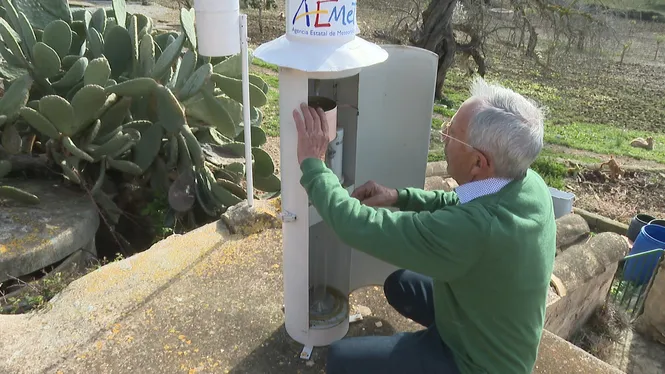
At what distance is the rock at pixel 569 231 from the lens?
4.75 metres

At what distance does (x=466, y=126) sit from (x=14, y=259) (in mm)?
2737

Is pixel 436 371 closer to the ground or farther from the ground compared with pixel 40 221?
farther from the ground

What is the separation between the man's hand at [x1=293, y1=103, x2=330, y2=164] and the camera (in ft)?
6.69

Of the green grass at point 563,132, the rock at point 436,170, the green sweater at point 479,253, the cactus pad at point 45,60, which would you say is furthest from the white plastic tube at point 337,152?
the green grass at point 563,132

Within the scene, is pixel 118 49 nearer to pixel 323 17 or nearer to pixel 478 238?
pixel 323 17

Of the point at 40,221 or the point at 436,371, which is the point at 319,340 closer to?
the point at 436,371

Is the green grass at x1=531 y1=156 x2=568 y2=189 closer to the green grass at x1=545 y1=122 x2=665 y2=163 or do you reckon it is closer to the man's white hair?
the green grass at x1=545 y1=122 x2=665 y2=163

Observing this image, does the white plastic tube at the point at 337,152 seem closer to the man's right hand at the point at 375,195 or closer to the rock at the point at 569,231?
the man's right hand at the point at 375,195

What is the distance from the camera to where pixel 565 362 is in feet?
8.31

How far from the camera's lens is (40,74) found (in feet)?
12.6

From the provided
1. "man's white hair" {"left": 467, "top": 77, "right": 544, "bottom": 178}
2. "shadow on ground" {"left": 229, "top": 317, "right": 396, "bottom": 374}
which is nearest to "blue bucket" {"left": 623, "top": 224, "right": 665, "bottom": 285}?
"shadow on ground" {"left": 229, "top": 317, "right": 396, "bottom": 374}

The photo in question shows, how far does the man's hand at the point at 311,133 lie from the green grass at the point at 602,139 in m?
8.80

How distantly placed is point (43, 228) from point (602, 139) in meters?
10.1

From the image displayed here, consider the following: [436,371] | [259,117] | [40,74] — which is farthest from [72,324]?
[259,117]
